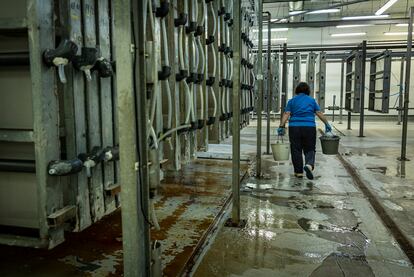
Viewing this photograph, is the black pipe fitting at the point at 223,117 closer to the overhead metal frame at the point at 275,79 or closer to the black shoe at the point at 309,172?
the black shoe at the point at 309,172

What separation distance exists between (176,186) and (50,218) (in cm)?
261

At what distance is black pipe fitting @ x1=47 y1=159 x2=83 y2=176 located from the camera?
1.81m

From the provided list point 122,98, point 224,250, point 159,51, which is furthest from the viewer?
point 224,250

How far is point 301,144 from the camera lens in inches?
201

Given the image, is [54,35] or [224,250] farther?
[224,250]

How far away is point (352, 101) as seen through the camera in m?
9.79

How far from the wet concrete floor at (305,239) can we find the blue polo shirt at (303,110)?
1.02m

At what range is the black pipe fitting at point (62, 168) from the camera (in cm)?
181

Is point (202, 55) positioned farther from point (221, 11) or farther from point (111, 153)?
point (111, 153)

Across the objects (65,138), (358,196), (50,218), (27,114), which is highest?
(27,114)

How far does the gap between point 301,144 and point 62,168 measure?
3.90 metres

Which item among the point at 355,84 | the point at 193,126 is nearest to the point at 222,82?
the point at 193,126

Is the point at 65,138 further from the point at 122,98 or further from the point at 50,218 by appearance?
the point at 122,98

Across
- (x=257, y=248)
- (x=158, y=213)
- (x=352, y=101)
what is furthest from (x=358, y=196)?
(x=352, y=101)
